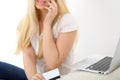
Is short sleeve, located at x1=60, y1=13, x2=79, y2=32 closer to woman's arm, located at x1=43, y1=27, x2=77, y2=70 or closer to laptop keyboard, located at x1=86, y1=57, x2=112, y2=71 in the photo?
woman's arm, located at x1=43, y1=27, x2=77, y2=70

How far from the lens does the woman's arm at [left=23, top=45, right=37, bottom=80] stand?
142 centimetres

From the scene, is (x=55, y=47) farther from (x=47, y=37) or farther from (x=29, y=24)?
(x=29, y=24)

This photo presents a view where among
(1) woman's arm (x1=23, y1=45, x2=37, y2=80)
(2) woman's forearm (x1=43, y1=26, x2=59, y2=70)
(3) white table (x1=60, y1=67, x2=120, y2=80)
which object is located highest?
(3) white table (x1=60, y1=67, x2=120, y2=80)

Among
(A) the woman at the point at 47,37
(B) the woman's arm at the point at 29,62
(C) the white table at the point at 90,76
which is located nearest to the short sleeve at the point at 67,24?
(A) the woman at the point at 47,37

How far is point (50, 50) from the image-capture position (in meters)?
1.34

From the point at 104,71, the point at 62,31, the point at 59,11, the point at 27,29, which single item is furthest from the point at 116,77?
the point at 27,29

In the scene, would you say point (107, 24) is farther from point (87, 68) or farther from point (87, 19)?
point (87, 68)

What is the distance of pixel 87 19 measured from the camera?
1805 mm

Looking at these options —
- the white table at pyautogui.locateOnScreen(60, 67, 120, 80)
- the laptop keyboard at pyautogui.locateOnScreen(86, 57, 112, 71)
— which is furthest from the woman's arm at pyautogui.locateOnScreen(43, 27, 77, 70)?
the white table at pyautogui.locateOnScreen(60, 67, 120, 80)

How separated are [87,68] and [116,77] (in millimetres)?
146

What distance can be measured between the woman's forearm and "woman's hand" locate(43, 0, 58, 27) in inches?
1.8

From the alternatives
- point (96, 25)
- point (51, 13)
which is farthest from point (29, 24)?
point (96, 25)

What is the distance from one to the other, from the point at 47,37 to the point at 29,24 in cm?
20

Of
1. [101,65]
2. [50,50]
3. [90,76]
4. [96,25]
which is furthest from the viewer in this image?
[96,25]
